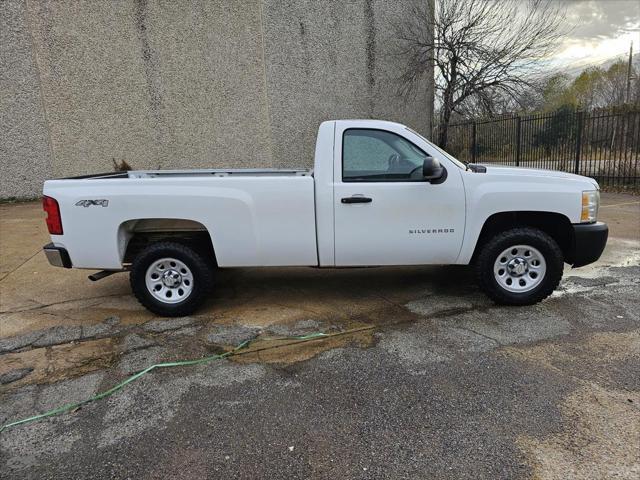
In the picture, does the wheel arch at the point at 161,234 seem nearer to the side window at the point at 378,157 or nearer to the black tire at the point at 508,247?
the side window at the point at 378,157

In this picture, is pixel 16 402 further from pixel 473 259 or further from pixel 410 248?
pixel 473 259

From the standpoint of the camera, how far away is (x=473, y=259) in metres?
4.81

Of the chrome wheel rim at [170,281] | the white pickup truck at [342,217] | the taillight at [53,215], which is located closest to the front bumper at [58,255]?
the white pickup truck at [342,217]

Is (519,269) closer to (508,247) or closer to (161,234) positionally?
(508,247)

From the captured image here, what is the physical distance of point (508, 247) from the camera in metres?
4.48

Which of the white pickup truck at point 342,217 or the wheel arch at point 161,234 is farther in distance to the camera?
the wheel arch at point 161,234

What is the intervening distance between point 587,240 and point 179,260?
13.4 feet

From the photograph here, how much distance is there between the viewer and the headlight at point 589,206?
4434mm

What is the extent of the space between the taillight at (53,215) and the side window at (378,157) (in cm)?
281

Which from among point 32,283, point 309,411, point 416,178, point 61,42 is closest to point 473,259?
point 416,178

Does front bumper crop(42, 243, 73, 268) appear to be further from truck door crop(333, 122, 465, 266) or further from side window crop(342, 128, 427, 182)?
side window crop(342, 128, 427, 182)

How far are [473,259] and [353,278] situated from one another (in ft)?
5.18

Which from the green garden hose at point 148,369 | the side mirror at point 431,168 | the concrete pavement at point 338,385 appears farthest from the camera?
the side mirror at point 431,168

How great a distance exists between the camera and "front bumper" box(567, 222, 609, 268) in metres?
4.42
